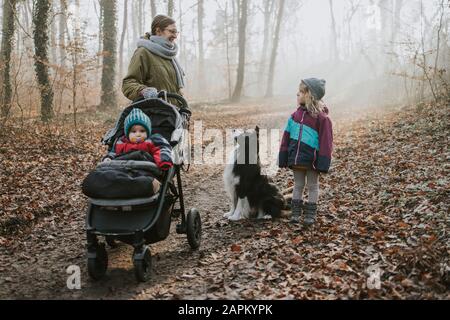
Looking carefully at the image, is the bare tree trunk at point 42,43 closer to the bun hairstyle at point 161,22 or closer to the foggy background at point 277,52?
the foggy background at point 277,52

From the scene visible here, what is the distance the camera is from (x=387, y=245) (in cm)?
494

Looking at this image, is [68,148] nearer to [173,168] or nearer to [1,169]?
[1,169]

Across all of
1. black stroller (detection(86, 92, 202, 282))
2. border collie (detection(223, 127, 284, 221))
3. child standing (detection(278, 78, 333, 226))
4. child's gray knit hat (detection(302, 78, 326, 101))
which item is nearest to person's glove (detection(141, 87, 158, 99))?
black stroller (detection(86, 92, 202, 282))

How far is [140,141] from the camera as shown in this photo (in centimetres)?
465

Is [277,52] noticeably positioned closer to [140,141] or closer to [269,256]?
[269,256]

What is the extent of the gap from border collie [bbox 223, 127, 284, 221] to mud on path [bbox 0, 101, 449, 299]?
0.23m

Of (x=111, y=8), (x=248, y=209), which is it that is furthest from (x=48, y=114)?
(x=248, y=209)

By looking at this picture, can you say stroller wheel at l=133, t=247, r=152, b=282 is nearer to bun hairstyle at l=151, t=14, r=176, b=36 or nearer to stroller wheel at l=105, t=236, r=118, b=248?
stroller wheel at l=105, t=236, r=118, b=248

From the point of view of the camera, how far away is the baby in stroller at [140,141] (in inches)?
179

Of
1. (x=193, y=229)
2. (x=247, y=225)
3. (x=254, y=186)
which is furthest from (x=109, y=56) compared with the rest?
(x=193, y=229)

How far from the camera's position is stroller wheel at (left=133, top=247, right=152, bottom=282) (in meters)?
4.11

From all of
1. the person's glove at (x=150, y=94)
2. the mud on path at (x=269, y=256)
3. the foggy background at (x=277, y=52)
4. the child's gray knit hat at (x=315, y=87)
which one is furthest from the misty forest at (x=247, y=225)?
the foggy background at (x=277, y=52)

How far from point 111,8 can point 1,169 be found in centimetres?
1044

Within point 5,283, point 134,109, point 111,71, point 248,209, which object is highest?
point 111,71
